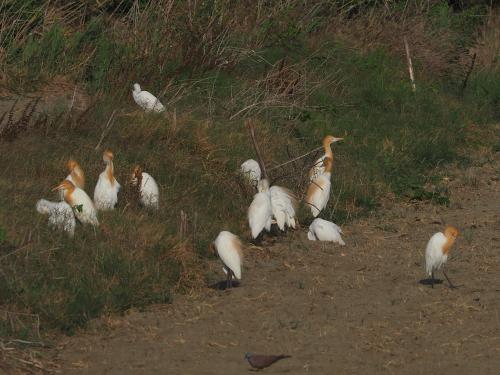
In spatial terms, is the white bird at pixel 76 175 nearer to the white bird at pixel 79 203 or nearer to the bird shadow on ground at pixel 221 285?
the white bird at pixel 79 203

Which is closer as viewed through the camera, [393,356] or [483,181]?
[393,356]

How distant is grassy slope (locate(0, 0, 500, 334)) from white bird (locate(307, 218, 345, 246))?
61 cm

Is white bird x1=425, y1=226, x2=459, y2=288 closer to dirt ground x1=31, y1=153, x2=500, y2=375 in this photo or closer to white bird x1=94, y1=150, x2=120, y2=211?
dirt ground x1=31, y1=153, x2=500, y2=375

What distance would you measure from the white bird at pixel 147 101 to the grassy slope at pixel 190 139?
0.21 metres

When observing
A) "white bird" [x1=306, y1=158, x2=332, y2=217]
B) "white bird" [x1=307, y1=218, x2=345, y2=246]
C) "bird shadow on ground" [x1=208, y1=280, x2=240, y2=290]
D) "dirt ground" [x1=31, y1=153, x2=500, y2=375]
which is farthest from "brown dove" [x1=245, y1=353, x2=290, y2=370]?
"white bird" [x1=306, y1=158, x2=332, y2=217]

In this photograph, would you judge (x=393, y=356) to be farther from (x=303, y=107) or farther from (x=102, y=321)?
(x=303, y=107)

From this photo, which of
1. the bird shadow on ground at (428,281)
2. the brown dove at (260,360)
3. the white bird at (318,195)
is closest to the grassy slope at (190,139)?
the white bird at (318,195)

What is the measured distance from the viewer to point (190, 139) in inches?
433

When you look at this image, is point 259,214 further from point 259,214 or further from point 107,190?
point 107,190

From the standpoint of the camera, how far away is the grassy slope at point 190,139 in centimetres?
788

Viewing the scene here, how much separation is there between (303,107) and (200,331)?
5838 mm

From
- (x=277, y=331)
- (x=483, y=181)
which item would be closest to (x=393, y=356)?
(x=277, y=331)

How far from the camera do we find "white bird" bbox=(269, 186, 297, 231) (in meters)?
9.89

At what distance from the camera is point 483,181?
489 inches
